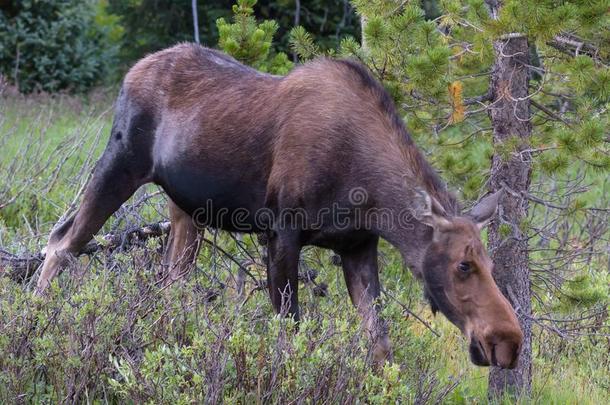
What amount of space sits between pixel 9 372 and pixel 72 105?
1184cm

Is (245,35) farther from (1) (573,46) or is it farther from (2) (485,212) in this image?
(2) (485,212)

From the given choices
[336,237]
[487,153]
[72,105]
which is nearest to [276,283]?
[336,237]

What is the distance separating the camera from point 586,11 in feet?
17.1

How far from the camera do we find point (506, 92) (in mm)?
5996

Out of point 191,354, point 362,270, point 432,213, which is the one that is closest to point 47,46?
point 362,270

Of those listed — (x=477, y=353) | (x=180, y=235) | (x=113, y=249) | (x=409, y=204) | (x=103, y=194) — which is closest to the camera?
(x=477, y=353)

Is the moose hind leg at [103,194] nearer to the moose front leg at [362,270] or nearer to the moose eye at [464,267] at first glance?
the moose front leg at [362,270]

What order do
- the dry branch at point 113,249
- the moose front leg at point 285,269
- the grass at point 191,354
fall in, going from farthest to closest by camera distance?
the dry branch at point 113,249 < the moose front leg at point 285,269 < the grass at point 191,354

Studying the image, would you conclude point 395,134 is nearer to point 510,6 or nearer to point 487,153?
point 487,153

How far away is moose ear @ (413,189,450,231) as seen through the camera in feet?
17.7

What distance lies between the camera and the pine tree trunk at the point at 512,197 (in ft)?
20.0

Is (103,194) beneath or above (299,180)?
beneath

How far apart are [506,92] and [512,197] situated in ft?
2.12

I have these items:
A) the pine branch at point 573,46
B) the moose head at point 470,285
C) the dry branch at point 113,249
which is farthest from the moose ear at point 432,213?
the dry branch at point 113,249
